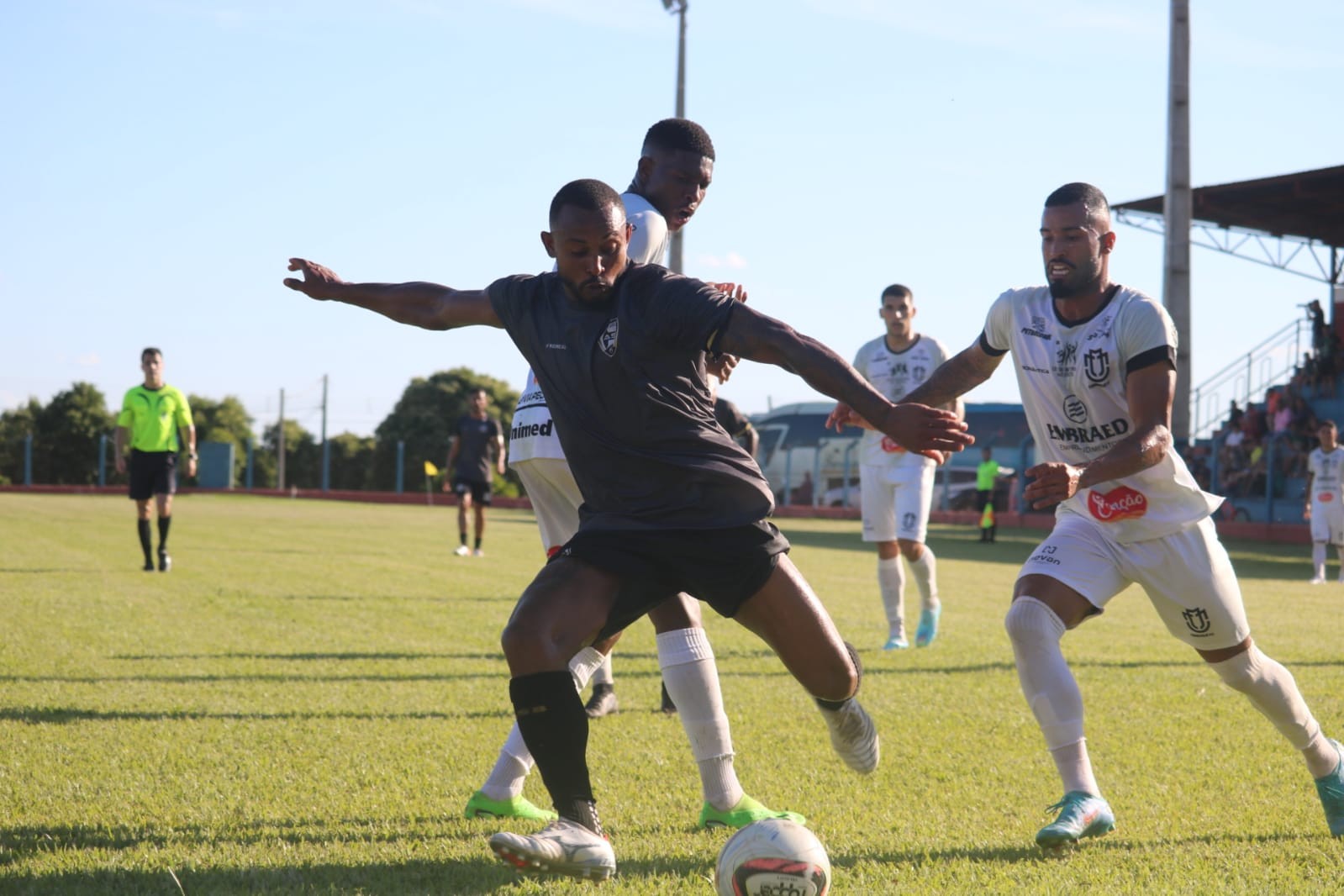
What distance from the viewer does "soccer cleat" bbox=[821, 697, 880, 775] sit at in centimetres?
437

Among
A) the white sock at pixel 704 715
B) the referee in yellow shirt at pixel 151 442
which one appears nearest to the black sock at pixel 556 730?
the white sock at pixel 704 715

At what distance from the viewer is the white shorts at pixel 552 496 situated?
5.31 meters

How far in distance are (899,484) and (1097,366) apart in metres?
5.39

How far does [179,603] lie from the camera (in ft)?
36.3

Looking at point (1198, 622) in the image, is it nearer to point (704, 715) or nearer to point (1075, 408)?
point (1075, 408)

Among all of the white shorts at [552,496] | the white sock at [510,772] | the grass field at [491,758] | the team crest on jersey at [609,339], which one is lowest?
the grass field at [491,758]

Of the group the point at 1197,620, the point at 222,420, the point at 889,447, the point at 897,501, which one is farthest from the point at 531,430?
the point at 222,420

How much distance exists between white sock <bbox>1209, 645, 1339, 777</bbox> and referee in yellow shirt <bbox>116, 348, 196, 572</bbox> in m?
11.9

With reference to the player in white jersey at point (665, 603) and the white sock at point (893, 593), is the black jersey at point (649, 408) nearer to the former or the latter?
the player in white jersey at point (665, 603)

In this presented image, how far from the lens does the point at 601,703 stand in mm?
6512

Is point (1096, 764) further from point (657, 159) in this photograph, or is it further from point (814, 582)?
point (814, 582)

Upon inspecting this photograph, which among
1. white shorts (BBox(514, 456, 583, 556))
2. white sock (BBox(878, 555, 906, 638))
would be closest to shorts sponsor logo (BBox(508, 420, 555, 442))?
white shorts (BBox(514, 456, 583, 556))

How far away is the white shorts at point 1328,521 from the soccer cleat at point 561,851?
53.5 ft

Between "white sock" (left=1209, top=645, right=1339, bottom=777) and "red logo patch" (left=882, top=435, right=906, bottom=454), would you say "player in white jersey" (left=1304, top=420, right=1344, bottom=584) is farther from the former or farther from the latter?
"white sock" (left=1209, top=645, right=1339, bottom=777)
